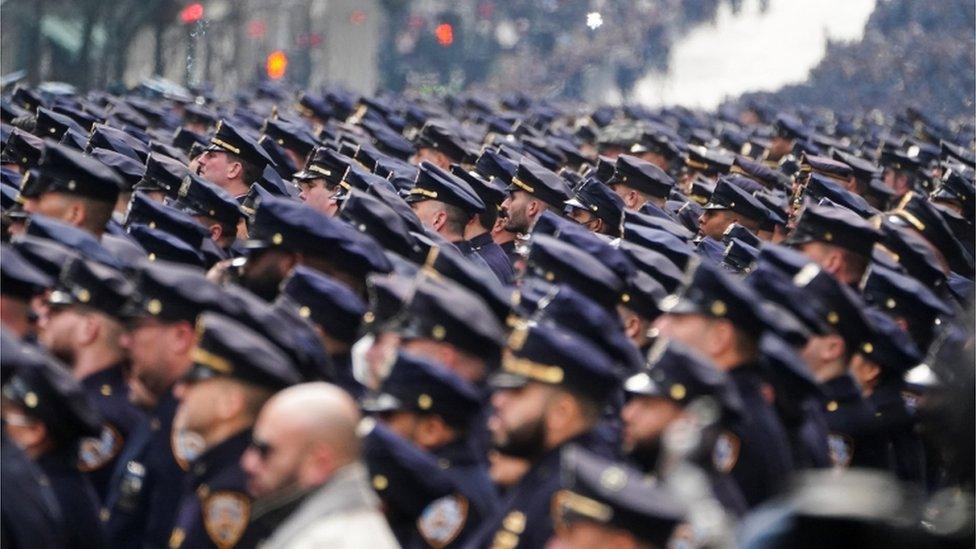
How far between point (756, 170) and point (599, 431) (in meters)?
8.79

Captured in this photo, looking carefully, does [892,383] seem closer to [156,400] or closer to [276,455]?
[156,400]

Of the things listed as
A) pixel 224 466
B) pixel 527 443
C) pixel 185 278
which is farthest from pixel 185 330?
pixel 527 443

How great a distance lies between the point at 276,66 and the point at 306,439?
37858 mm

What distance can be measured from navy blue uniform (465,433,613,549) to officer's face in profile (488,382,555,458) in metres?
0.06

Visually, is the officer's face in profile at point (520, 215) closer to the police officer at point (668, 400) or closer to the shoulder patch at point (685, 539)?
the police officer at point (668, 400)

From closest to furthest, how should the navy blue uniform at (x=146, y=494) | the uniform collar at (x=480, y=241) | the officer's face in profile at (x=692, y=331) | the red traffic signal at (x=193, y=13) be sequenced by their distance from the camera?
the navy blue uniform at (x=146, y=494), the officer's face in profile at (x=692, y=331), the uniform collar at (x=480, y=241), the red traffic signal at (x=193, y=13)

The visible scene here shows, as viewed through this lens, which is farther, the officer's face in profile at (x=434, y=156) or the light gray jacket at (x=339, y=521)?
the officer's face in profile at (x=434, y=156)

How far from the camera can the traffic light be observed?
42375 mm

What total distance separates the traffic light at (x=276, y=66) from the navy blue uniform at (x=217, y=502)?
1419 inches

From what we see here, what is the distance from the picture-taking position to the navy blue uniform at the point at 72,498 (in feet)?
18.7

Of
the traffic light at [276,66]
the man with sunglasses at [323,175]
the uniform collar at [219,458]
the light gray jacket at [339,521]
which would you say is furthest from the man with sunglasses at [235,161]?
the traffic light at [276,66]

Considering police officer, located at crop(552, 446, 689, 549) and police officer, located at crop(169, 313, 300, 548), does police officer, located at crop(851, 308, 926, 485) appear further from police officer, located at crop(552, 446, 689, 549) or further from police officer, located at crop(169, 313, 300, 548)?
police officer, located at crop(552, 446, 689, 549)

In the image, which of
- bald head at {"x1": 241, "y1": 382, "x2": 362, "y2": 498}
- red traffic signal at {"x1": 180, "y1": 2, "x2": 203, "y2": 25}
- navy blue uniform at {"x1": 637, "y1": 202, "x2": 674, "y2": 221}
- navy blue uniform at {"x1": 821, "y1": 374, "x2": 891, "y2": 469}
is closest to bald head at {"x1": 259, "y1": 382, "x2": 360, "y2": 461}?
bald head at {"x1": 241, "y1": 382, "x2": 362, "y2": 498}

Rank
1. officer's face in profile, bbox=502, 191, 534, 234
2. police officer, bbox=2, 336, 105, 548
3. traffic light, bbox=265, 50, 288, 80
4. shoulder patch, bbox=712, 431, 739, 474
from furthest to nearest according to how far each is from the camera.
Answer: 1. traffic light, bbox=265, 50, 288, 80
2. officer's face in profile, bbox=502, 191, 534, 234
3. shoulder patch, bbox=712, 431, 739, 474
4. police officer, bbox=2, 336, 105, 548
